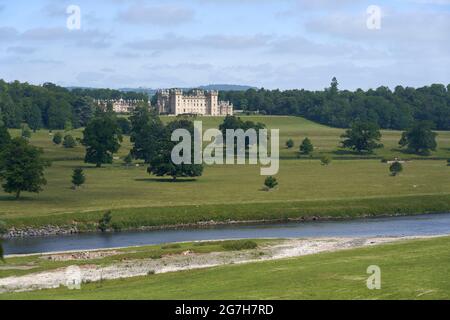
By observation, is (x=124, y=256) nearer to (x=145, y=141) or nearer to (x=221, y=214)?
(x=221, y=214)

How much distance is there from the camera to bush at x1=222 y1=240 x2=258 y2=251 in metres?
54.0

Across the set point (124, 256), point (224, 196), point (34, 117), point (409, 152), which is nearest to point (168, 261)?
point (124, 256)

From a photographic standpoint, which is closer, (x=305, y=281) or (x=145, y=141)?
(x=305, y=281)

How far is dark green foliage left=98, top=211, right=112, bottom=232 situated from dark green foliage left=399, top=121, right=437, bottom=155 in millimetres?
87708

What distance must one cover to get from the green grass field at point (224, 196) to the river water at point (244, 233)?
10.9 feet

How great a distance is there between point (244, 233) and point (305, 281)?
3296 cm

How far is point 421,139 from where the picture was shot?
5866 inches

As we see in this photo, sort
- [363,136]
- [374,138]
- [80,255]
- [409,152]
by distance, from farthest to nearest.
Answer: [409,152] → [374,138] → [363,136] → [80,255]

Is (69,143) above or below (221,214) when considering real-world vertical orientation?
above

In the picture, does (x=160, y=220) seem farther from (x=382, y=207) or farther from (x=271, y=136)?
(x=271, y=136)

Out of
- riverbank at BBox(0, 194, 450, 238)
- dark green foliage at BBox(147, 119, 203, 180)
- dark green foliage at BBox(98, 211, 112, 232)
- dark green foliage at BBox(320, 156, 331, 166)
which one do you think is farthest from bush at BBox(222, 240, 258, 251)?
dark green foliage at BBox(320, 156, 331, 166)

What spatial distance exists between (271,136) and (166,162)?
76.4 m

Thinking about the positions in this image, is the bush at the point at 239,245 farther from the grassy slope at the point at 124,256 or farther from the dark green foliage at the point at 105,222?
the dark green foliage at the point at 105,222

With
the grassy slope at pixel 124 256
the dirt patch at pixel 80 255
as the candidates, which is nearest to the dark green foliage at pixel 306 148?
the grassy slope at pixel 124 256
